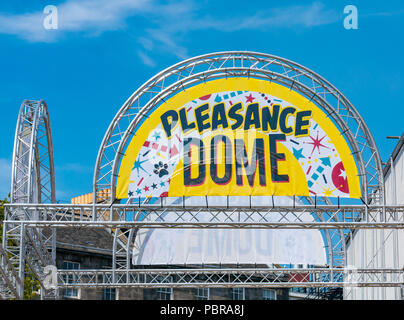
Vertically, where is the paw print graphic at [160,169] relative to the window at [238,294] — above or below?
above

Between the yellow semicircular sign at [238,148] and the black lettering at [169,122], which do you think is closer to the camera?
the yellow semicircular sign at [238,148]

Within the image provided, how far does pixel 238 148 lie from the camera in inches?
1105

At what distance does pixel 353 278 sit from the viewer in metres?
33.6

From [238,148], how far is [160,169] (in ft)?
9.48

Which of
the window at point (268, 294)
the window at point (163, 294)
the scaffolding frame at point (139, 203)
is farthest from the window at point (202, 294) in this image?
the scaffolding frame at point (139, 203)

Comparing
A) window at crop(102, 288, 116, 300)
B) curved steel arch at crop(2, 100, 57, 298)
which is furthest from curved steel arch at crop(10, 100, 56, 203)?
window at crop(102, 288, 116, 300)

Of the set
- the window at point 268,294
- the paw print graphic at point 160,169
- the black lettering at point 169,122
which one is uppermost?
the black lettering at point 169,122

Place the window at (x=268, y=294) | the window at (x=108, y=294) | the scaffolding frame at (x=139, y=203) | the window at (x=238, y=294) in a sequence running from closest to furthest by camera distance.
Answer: the scaffolding frame at (x=139, y=203)
the window at (x=108, y=294)
the window at (x=238, y=294)
the window at (x=268, y=294)

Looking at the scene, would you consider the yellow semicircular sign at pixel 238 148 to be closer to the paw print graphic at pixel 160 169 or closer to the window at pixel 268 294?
the paw print graphic at pixel 160 169

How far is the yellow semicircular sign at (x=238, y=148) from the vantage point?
27.7 m
